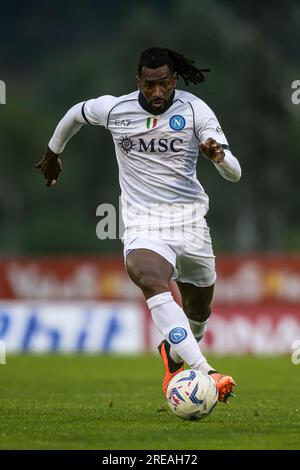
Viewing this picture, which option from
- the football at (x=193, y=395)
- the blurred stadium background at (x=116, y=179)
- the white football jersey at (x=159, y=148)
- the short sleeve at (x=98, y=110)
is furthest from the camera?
the blurred stadium background at (x=116, y=179)

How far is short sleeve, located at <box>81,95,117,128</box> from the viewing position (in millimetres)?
9822

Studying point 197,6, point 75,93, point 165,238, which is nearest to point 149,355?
point 165,238

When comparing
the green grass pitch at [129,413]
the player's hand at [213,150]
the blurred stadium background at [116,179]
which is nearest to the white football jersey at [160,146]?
the player's hand at [213,150]

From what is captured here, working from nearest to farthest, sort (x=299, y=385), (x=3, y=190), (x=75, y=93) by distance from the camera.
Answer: (x=299, y=385)
(x=3, y=190)
(x=75, y=93)

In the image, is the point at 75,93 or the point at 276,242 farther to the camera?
the point at 75,93

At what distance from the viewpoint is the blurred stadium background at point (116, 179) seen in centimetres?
2225

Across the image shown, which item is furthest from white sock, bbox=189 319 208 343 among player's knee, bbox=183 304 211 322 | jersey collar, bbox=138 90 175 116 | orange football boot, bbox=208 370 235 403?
jersey collar, bbox=138 90 175 116

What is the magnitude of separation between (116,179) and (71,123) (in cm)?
4577

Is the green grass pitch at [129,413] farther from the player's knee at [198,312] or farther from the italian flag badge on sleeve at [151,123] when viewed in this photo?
the italian flag badge on sleeve at [151,123]

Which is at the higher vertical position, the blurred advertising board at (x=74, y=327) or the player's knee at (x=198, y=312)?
the player's knee at (x=198, y=312)

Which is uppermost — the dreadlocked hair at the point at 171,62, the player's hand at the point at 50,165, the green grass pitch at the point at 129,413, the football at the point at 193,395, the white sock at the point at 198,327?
the dreadlocked hair at the point at 171,62

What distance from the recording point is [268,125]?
1860 inches

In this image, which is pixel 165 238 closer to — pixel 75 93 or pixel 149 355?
pixel 149 355

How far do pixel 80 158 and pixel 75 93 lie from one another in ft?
37.7
